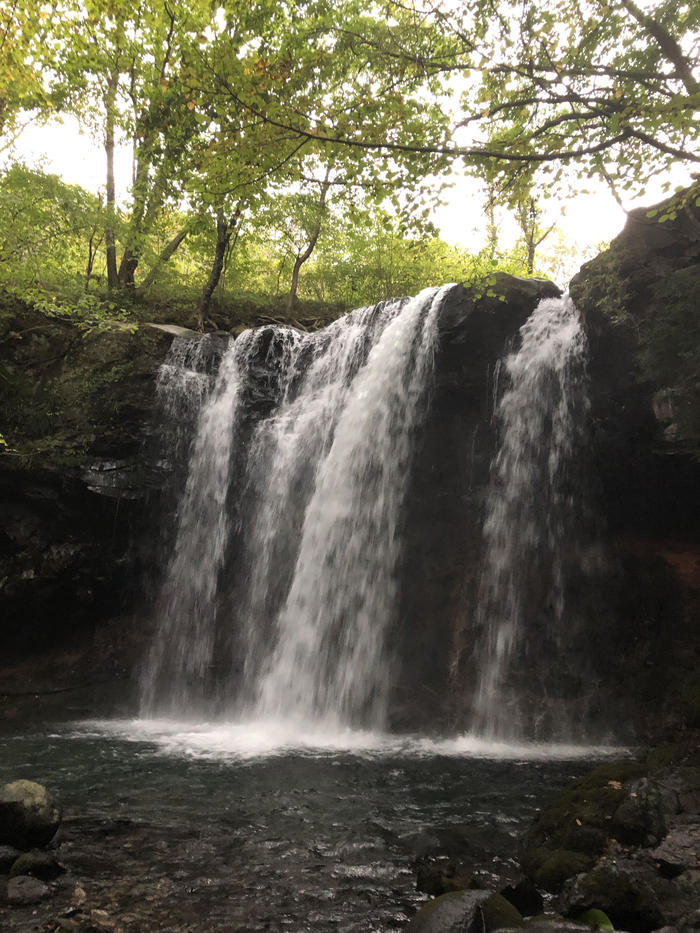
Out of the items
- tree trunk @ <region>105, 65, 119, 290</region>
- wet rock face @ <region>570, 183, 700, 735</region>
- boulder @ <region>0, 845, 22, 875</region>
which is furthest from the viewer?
tree trunk @ <region>105, 65, 119, 290</region>

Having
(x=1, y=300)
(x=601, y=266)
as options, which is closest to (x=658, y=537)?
(x=601, y=266)

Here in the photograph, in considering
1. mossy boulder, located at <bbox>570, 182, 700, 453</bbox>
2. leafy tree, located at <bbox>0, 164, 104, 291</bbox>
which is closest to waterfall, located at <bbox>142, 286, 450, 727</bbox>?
mossy boulder, located at <bbox>570, 182, 700, 453</bbox>

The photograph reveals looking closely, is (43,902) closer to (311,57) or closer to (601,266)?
(311,57)

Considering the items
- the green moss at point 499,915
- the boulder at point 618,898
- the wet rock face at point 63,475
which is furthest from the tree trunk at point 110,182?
the boulder at point 618,898

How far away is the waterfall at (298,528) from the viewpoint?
11.0 meters

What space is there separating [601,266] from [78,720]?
1295 cm

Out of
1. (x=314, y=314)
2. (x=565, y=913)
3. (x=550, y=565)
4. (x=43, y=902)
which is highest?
(x=314, y=314)

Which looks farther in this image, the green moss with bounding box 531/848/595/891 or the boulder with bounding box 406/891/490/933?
the green moss with bounding box 531/848/595/891

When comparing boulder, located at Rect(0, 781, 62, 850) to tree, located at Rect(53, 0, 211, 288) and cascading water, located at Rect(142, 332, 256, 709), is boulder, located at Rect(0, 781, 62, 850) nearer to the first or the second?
cascading water, located at Rect(142, 332, 256, 709)

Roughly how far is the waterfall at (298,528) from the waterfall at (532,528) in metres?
1.83

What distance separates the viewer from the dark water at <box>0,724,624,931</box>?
400 cm

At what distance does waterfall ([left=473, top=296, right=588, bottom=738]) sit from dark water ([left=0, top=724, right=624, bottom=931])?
214 centimetres

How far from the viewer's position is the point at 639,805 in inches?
183

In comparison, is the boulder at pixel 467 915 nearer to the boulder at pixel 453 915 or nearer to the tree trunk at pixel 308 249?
the boulder at pixel 453 915
